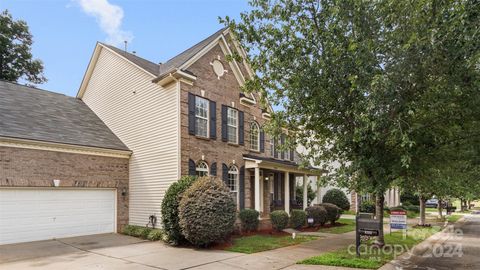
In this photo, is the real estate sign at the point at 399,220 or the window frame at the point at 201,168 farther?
the window frame at the point at 201,168

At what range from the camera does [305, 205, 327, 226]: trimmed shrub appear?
18784mm

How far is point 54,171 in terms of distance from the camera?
13.8 metres

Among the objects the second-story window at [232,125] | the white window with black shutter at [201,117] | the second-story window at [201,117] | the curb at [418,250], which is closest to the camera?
the curb at [418,250]

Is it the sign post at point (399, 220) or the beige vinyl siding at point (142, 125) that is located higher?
the beige vinyl siding at point (142, 125)

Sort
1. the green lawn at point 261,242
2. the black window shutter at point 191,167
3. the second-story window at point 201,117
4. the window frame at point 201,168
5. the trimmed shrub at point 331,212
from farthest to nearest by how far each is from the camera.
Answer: the trimmed shrub at point 331,212, the second-story window at point 201,117, the window frame at point 201,168, the black window shutter at point 191,167, the green lawn at point 261,242

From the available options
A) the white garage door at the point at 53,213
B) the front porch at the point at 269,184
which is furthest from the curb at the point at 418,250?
the white garage door at the point at 53,213

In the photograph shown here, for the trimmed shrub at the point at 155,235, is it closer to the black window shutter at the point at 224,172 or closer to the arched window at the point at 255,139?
the black window shutter at the point at 224,172

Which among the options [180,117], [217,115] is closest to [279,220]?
[217,115]

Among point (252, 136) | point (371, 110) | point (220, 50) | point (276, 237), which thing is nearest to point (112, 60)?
point (220, 50)

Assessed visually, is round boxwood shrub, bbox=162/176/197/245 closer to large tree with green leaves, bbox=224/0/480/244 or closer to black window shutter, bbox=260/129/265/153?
large tree with green leaves, bbox=224/0/480/244

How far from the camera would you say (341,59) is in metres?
9.74

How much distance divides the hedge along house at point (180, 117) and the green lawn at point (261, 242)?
2.70 meters

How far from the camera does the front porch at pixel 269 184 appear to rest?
17.9 m

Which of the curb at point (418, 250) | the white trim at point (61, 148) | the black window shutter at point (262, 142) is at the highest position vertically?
the black window shutter at point (262, 142)
